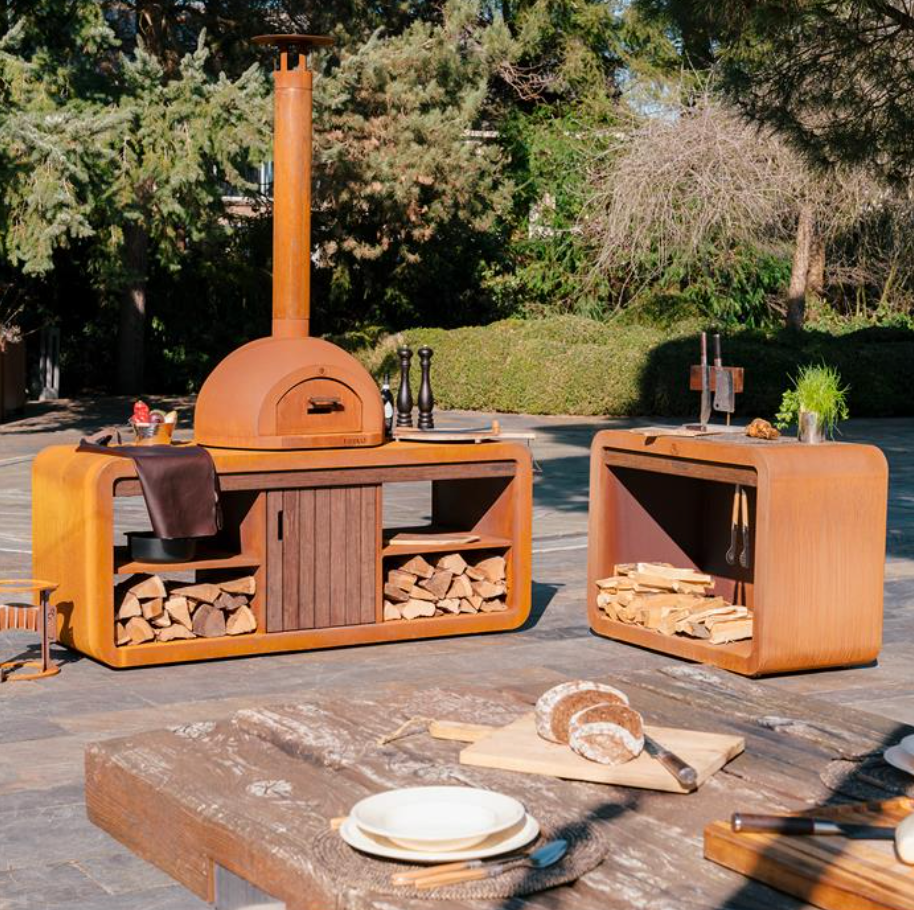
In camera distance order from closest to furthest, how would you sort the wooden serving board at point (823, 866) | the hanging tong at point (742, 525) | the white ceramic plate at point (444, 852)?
the wooden serving board at point (823, 866)
the white ceramic plate at point (444, 852)
the hanging tong at point (742, 525)

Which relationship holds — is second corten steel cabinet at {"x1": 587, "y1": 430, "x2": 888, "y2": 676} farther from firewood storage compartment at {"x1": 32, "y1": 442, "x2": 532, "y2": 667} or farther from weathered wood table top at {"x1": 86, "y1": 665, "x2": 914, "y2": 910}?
weathered wood table top at {"x1": 86, "y1": 665, "x2": 914, "y2": 910}

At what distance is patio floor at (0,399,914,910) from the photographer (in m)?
4.14

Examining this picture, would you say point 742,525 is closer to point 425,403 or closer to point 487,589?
point 487,589

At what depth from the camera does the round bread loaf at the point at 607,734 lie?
289 centimetres

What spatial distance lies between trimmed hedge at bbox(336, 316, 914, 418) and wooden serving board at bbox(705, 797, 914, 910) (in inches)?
740

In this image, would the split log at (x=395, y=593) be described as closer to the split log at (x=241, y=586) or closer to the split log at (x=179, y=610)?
the split log at (x=241, y=586)

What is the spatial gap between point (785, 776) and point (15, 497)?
10716 mm

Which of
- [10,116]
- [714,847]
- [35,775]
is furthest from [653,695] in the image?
[10,116]

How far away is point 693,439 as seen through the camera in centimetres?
696

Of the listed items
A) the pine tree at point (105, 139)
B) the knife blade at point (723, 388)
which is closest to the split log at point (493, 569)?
the knife blade at point (723, 388)

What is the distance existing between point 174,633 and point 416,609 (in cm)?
122

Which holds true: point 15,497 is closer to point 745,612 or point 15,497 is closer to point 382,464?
point 382,464

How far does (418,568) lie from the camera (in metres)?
7.57

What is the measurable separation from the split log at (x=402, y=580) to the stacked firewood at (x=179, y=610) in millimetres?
759
